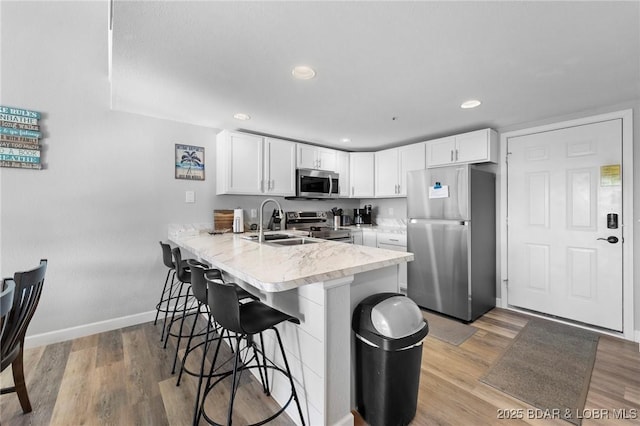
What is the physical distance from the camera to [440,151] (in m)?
3.52

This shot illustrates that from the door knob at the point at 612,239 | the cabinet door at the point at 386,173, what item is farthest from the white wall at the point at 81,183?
the door knob at the point at 612,239

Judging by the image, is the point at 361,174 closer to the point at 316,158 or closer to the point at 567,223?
the point at 316,158

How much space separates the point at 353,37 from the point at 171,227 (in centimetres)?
263

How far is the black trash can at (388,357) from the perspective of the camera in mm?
1409

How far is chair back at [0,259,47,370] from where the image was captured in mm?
1337

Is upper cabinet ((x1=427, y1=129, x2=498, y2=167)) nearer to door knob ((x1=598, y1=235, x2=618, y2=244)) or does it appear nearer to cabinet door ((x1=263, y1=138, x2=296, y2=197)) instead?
door knob ((x1=598, y1=235, x2=618, y2=244))

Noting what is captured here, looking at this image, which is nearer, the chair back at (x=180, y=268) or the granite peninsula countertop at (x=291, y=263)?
the granite peninsula countertop at (x=291, y=263)

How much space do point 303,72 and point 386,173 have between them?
2530 mm

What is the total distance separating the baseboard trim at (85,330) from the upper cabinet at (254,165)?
157 cm

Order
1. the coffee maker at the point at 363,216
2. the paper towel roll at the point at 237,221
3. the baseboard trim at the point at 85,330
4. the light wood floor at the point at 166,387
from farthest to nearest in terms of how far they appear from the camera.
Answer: the coffee maker at the point at 363,216
the paper towel roll at the point at 237,221
the baseboard trim at the point at 85,330
the light wood floor at the point at 166,387

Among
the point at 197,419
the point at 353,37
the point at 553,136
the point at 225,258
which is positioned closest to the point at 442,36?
the point at 353,37

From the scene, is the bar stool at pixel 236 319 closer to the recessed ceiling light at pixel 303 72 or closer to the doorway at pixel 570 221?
the recessed ceiling light at pixel 303 72

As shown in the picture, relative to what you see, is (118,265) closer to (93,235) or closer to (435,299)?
(93,235)

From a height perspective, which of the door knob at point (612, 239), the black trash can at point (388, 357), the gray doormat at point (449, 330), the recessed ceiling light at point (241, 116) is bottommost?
the gray doormat at point (449, 330)
